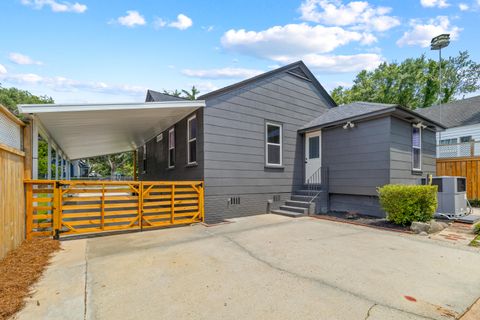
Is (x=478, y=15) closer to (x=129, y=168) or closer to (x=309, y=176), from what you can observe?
(x=309, y=176)

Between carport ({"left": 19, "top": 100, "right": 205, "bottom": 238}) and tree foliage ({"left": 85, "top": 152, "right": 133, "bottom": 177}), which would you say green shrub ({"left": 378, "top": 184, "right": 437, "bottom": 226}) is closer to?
carport ({"left": 19, "top": 100, "right": 205, "bottom": 238})

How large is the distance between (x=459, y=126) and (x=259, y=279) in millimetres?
16485

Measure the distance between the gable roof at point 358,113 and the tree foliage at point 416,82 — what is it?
16.9 metres

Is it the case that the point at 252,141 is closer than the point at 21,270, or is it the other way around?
the point at 21,270

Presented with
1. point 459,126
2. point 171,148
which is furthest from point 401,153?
point 459,126

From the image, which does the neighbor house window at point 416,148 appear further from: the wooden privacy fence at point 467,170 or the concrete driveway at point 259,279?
the concrete driveway at point 259,279

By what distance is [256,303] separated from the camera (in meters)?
2.68

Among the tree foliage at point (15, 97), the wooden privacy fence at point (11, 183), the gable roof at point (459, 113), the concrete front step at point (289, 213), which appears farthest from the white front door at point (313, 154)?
the tree foliage at point (15, 97)

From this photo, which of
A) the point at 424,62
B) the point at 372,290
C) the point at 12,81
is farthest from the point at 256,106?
the point at 12,81

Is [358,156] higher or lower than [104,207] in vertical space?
higher

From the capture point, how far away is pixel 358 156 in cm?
784

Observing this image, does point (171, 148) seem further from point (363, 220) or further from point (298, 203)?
point (363, 220)

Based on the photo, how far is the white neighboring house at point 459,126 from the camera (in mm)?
11613

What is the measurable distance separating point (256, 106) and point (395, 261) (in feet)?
19.4
